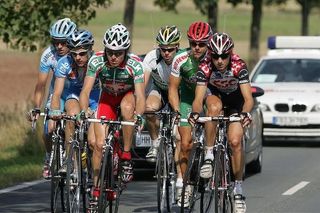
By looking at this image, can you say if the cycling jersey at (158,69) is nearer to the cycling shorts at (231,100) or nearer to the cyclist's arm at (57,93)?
the cyclist's arm at (57,93)

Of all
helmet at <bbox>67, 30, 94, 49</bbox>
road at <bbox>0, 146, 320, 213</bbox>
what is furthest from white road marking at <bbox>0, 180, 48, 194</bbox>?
helmet at <bbox>67, 30, 94, 49</bbox>

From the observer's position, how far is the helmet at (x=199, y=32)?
13438mm

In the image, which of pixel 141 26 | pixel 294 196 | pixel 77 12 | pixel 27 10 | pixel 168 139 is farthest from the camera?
pixel 141 26

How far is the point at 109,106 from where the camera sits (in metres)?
12.9

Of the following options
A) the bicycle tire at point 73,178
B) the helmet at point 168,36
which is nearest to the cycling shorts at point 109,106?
the bicycle tire at point 73,178

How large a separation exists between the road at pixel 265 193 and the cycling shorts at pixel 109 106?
55.7 inches

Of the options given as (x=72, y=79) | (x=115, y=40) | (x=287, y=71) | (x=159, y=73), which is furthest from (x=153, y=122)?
(x=287, y=71)

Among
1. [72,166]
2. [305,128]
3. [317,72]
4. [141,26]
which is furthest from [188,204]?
[141,26]

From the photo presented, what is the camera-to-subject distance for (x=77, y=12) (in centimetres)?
2461

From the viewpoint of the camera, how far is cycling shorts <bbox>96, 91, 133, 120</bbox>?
12.8m

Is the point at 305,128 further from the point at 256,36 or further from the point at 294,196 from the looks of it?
the point at 256,36

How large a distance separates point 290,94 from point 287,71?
1261 millimetres

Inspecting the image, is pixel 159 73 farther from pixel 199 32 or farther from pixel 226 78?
pixel 226 78

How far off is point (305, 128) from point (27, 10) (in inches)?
198
